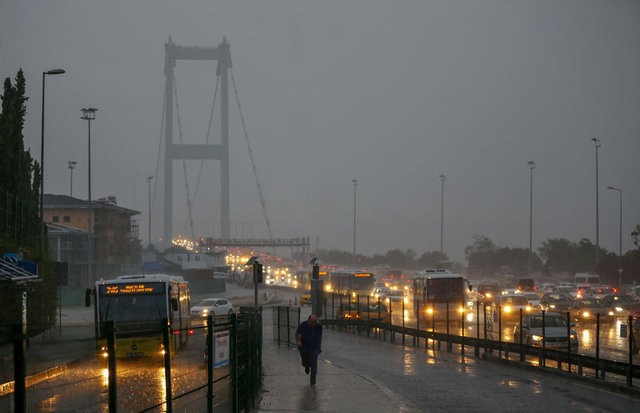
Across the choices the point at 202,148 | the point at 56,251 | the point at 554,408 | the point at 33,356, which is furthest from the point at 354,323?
the point at 202,148

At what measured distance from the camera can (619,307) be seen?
4788cm

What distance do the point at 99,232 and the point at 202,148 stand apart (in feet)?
158

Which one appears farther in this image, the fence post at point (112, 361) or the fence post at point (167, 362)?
the fence post at point (167, 362)

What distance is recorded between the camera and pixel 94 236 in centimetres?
8450

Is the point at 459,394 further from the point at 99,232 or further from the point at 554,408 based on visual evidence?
the point at 99,232

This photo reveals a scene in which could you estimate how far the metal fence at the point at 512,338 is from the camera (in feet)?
69.7

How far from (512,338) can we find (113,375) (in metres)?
28.1

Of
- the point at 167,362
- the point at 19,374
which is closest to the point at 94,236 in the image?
the point at 167,362

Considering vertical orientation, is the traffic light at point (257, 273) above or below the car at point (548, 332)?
above

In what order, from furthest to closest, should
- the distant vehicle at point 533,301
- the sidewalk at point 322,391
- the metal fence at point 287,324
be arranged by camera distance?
the distant vehicle at point 533,301 < the metal fence at point 287,324 < the sidewalk at point 322,391

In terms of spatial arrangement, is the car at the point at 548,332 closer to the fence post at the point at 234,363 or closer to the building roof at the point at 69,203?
the fence post at the point at 234,363

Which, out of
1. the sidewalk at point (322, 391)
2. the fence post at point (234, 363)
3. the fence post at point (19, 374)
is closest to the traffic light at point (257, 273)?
the sidewalk at point (322, 391)

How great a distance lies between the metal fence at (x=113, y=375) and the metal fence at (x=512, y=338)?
33.5 feet

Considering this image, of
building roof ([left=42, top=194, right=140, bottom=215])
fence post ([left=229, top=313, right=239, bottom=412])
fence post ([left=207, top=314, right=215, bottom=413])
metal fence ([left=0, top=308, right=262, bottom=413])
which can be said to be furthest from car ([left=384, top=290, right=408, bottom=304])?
fence post ([left=207, top=314, right=215, bottom=413])
